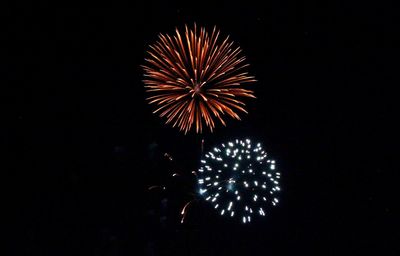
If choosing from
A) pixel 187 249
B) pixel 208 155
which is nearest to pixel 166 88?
pixel 208 155

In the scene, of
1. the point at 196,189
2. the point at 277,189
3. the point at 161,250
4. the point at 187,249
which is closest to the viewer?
the point at 277,189

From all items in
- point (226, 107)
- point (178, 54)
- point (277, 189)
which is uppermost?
point (178, 54)

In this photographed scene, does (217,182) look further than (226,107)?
Yes

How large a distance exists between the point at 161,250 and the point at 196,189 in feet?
15.0

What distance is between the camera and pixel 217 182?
51.8 ft

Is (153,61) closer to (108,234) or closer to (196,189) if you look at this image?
(196,189)

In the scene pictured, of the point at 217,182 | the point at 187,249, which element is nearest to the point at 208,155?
the point at 217,182

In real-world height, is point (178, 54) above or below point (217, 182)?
above

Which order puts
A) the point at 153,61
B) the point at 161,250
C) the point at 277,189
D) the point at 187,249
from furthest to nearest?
the point at 161,250 → the point at 187,249 → the point at 277,189 → the point at 153,61

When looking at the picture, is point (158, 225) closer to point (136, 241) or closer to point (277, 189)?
point (136, 241)

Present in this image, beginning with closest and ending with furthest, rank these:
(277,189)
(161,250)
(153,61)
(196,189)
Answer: (153,61) → (277,189) → (196,189) → (161,250)

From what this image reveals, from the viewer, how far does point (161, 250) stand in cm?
2138

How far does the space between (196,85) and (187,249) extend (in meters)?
8.87

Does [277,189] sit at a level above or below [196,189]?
below
